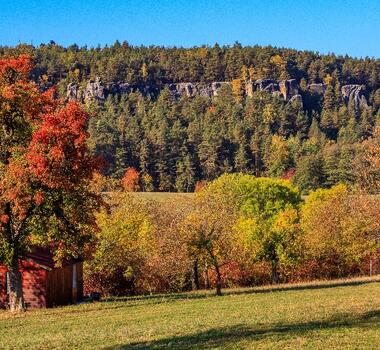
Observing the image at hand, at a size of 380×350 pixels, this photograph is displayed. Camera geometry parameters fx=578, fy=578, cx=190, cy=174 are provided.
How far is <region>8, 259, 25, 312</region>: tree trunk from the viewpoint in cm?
3578

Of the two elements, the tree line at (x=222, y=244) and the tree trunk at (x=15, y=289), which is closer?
the tree trunk at (x=15, y=289)

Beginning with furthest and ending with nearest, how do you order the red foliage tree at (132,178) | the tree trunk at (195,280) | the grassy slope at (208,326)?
1. the red foliage tree at (132,178)
2. the tree trunk at (195,280)
3. the grassy slope at (208,326)

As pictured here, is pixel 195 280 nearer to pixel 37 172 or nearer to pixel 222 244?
pixel 222 244

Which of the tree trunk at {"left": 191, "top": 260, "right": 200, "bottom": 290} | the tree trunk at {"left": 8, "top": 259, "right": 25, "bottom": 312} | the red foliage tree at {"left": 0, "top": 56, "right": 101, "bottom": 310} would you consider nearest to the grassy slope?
the tree trunk at {"left": 8, "top": 259, "right": 25, "bottom": 312}

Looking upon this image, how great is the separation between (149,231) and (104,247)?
8.58 meters

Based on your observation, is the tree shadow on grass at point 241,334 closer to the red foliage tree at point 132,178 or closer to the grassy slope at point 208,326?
the grassy slope at point 208,326

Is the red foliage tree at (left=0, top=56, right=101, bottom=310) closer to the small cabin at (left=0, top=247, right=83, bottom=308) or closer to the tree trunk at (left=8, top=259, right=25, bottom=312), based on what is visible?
the tree trunk at (left=8, top=259, right=25, bottom=312)

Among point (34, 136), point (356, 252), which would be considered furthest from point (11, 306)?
point (356, 252)

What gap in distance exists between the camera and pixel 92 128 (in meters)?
194

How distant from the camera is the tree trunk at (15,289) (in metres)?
35.8

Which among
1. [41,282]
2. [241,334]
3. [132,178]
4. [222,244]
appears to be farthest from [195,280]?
[132,178]

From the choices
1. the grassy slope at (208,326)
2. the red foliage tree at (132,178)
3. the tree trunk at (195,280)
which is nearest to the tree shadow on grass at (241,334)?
the grassy slope at (208,326)

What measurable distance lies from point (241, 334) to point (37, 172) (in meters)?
14.8

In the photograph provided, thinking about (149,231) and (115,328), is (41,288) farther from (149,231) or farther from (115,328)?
(149,231)
